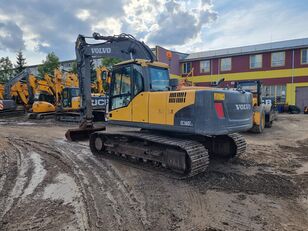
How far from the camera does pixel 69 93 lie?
771 inches

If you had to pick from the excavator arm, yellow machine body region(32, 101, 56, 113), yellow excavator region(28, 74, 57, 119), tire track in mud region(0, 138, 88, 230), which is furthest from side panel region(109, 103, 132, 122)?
yellow machine body region(32, 101, 56, 113)

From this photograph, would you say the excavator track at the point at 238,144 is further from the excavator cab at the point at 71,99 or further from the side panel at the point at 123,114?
the excavator cab at the point at 71,99

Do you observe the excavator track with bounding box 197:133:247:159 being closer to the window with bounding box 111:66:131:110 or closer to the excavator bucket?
the window with bounding box 111:66:131:110

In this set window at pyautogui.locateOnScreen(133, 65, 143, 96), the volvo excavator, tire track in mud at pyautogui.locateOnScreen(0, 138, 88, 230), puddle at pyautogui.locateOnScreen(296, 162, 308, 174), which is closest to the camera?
tire track in mud at pyautogui.locateOnScreen(0, 138, 88, 230)

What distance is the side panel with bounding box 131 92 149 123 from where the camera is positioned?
6845 mm

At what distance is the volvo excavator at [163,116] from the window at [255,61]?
24551mm

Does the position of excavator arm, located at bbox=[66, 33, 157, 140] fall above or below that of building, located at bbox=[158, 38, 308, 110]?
below

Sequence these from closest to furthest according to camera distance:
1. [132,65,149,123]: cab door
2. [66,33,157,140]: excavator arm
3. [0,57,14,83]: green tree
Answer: [132,65,149,123]: cab door → [66,33,157,140]: excavator arm → [0,57,14,83]: green tree

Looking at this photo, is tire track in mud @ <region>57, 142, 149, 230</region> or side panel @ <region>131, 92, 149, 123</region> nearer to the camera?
tire track in mud @ <region>57, 142, 149, 230</region>

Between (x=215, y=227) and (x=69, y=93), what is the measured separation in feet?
56.5

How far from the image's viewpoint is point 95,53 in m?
9.32

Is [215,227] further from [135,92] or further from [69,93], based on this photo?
[69,93]

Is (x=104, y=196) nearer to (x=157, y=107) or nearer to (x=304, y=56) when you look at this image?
(x=157, y=107)

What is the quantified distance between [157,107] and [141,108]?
0.55 metres
